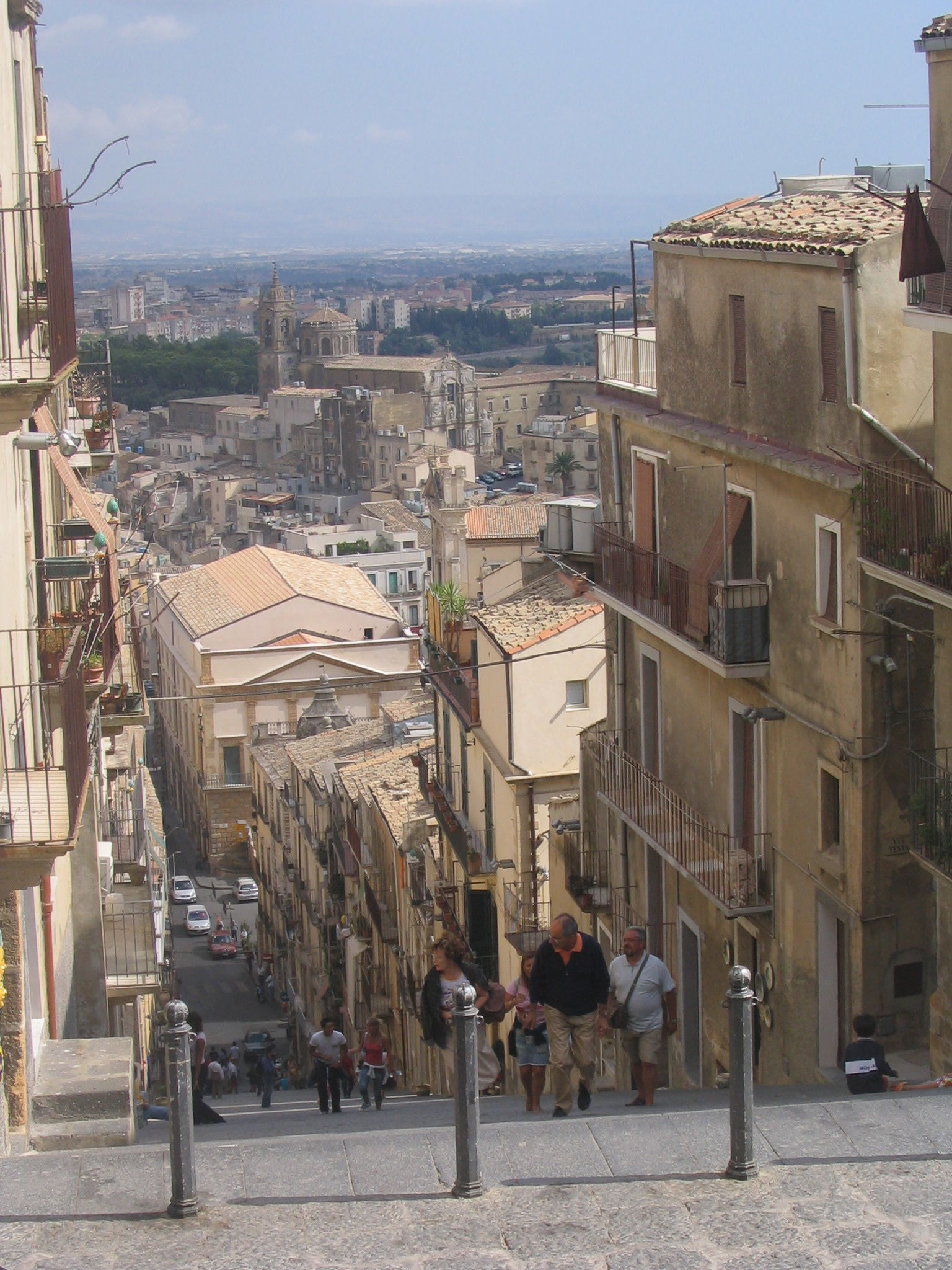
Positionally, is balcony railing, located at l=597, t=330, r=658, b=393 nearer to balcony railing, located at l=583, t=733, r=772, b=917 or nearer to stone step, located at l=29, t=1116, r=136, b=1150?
balcony railing, located at l=583, t=733, r=772, b=917

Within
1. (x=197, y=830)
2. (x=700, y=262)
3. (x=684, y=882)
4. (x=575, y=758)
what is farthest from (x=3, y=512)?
(x=197, y=830)

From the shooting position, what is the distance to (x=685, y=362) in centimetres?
1920

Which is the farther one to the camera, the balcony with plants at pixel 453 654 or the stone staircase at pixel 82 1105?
the balcony with plants at pixel 453 654

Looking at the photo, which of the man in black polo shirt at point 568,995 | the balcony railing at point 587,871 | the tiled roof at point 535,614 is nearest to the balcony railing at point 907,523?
the man in black polo shirt at point 568,995

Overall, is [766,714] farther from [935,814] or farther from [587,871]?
[587,871]

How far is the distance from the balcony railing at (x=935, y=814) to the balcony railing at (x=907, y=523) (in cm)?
151

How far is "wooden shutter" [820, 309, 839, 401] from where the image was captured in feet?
51.7

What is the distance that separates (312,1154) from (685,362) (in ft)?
35.4

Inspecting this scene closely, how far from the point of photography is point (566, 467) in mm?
147000

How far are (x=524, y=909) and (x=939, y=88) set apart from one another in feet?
48.6

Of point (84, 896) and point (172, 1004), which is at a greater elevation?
point (172, 1004)

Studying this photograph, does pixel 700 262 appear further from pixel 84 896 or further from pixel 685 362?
pixel 84 896

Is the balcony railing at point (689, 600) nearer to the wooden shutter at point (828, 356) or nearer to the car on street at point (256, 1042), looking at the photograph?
the wooden shutter at point (828, 356)

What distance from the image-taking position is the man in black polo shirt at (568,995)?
12484 mm
